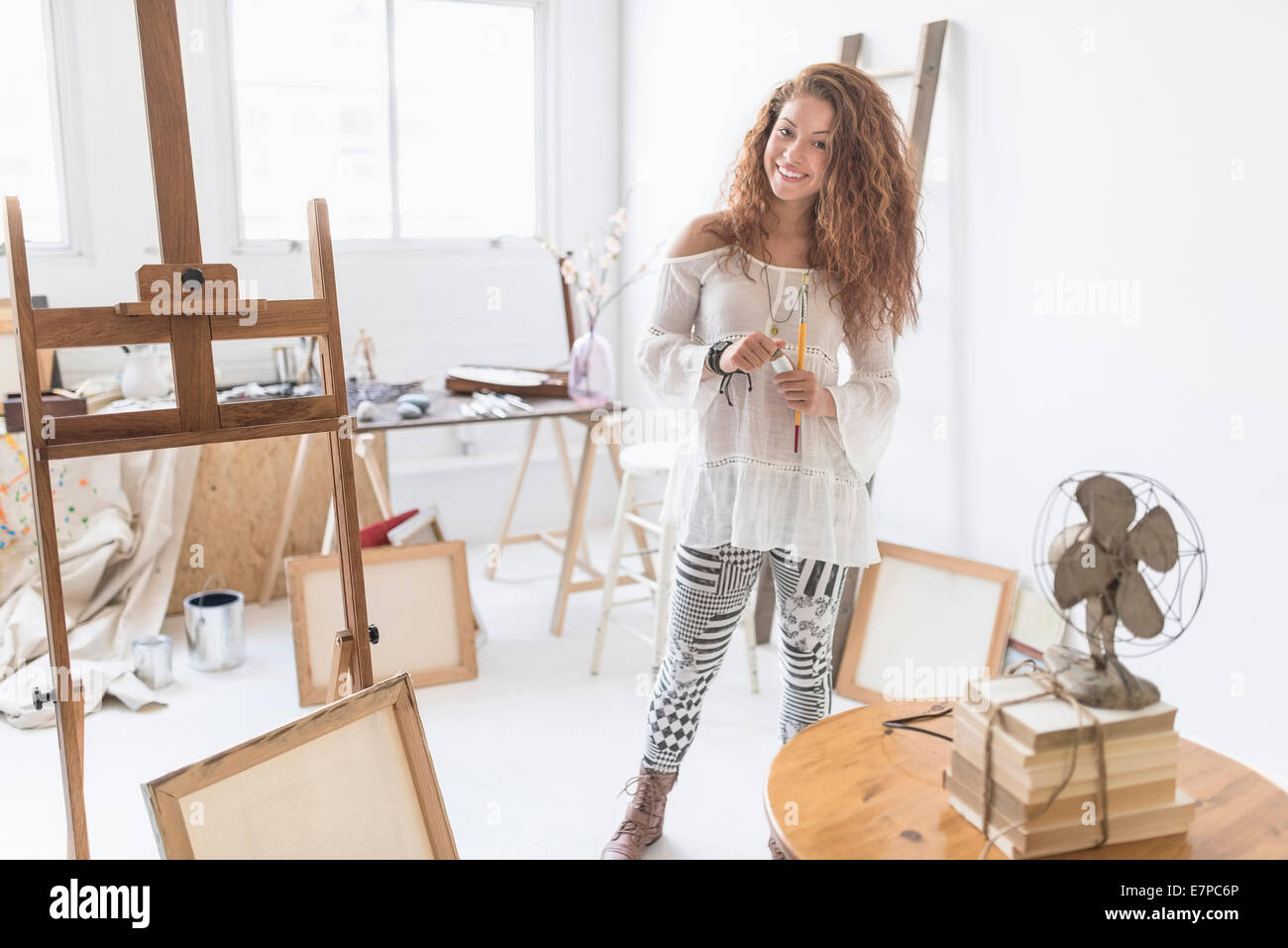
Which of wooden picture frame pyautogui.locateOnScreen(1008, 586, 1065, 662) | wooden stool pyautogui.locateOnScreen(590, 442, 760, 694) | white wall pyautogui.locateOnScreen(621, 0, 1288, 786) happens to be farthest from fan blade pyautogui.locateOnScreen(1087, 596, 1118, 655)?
wooden stool pyautogui.locateOnScreen(590, 442, 760, 694)

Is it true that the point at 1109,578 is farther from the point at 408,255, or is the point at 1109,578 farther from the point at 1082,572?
the point at 408,255

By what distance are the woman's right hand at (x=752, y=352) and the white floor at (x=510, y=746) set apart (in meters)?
1.08

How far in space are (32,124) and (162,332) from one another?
257cm

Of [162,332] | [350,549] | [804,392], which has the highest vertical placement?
[162,332]

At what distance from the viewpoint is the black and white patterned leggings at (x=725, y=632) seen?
208 centimetres

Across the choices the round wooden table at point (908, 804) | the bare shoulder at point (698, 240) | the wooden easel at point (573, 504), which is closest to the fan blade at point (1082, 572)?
the round wooden table at point (908, 804)

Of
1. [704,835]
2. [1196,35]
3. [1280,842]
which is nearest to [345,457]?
[704,835]

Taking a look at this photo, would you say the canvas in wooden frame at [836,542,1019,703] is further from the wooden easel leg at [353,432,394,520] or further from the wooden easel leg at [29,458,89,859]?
the wooden easel leg at [29,458,89,859]

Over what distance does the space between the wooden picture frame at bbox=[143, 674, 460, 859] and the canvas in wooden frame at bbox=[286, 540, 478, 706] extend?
5.01ft

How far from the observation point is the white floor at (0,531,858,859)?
2408 millimetres

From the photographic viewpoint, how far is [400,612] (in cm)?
325

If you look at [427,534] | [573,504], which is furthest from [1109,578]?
[427,534]

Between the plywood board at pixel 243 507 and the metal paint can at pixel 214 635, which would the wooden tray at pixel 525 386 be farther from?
the metal paint can at pixel 214 635

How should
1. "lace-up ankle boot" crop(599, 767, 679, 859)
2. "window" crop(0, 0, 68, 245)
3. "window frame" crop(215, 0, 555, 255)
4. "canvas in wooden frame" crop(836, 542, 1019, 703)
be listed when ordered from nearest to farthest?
"lace-up ankle boot" crop(599, 767, 679, 859) < "canvas in wooden frame" crop(836, 542, 1019, 703) < "window" crop(0, 0, 68, 245) < "window frame" crop(215, 0, 555, 255)
